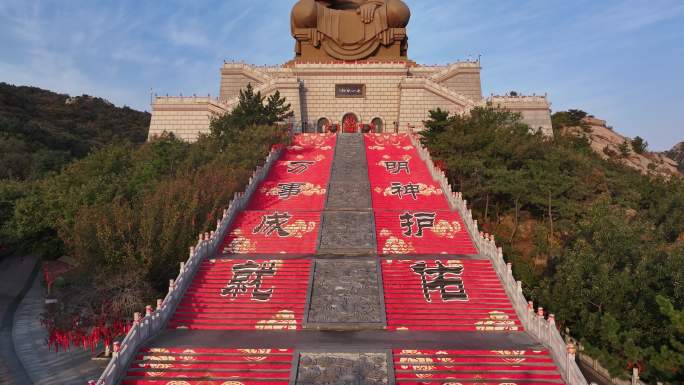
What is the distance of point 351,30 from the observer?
3538 cm

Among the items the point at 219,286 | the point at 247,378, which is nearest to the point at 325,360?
the point at 247,378

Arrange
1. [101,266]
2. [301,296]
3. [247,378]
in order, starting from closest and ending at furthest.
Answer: [247,378] < [301,296] < [101,266]

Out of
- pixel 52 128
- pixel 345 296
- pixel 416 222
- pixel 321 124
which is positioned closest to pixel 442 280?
pixel 345 296

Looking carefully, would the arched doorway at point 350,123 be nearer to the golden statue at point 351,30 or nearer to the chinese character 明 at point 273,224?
the golden statue at point 351,30

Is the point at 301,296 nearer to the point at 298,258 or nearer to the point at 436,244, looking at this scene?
the point at 298,258

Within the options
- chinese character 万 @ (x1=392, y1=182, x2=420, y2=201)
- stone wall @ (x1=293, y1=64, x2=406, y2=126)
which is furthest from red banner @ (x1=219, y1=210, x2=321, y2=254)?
stone wall @ (x1=293, y1=64, x2=406, y2=126)

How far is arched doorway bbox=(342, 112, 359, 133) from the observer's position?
33.2 metres

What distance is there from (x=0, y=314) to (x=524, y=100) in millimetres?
29746

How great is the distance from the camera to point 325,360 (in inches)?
390

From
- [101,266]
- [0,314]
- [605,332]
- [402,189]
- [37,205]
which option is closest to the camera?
[605,332]

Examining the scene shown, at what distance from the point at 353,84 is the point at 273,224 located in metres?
18.6

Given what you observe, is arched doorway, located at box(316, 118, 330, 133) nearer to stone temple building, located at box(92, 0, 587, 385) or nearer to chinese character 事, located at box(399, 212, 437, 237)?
stone temple building, located at box(92, 0, 587, 385)

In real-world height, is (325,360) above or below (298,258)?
below

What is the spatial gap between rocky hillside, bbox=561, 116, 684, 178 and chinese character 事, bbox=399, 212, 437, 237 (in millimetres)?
21119
